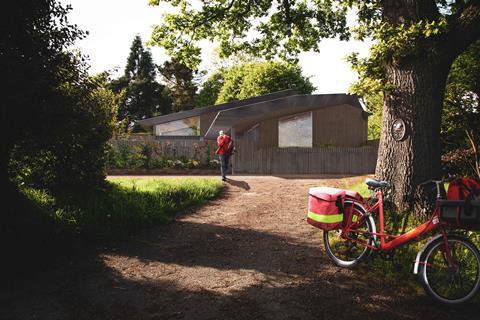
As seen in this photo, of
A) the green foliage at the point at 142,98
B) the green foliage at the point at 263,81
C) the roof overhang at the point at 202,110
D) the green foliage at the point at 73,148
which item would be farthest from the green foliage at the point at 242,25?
the green foliage at the point at 142,98

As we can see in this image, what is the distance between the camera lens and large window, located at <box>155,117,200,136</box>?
3012cm

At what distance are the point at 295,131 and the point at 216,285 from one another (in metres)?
15.5

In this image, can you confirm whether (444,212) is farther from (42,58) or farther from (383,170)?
(42,58)

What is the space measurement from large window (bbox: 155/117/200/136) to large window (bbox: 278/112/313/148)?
13.4 metres

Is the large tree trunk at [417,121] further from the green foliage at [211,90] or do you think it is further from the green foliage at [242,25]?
the green foliage at [211,90]

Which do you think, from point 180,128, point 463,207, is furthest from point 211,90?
point 463,207

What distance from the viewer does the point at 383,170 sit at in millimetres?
6086

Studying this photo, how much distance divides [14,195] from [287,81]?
3318 centimetres

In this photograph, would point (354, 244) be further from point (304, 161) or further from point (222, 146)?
point (304, 161)

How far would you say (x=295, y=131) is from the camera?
19.4 meters

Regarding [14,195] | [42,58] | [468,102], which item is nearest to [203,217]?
[14,195]

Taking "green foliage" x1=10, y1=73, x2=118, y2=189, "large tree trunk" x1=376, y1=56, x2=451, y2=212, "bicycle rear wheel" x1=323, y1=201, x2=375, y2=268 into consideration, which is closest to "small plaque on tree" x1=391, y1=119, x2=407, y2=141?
"large tree trunk" x1=376, y1=56, x2=451, y2=212

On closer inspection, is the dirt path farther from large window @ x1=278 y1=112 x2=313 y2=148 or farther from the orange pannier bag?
large window @ x1=278 y1=112 x2=313 y2=148

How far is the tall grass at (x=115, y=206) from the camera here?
6.34 meters
